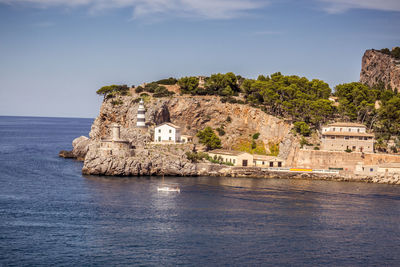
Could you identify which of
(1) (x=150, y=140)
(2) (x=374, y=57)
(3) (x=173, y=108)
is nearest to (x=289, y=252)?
(1) (x=150, y=140)

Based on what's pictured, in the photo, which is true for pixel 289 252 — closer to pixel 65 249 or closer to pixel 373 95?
pixel 65 249

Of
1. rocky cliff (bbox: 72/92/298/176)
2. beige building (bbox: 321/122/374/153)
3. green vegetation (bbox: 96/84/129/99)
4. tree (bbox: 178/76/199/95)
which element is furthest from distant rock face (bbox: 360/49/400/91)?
green vegetation (bbox: 96/84/129/99)

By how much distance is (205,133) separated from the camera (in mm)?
83375

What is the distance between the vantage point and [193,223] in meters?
43.6

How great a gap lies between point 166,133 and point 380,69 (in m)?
90.1

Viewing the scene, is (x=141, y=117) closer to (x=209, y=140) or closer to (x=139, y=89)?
(x=209, y=140)

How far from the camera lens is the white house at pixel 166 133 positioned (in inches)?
3223

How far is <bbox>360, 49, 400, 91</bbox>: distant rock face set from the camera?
131 meters

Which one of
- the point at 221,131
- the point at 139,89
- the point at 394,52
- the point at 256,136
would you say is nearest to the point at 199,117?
the point at 221,131

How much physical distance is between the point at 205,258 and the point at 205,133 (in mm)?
49556

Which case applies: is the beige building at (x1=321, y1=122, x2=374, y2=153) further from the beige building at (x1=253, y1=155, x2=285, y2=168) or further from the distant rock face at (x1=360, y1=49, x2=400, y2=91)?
the distant rock face at (x1=360, y1=49, x2=400, y2=91)

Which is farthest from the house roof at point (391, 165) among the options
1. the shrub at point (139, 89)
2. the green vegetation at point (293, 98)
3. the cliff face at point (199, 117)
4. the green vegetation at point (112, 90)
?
the green vegetation at point (112, 90)

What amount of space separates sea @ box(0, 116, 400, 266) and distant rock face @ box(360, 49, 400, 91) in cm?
7553

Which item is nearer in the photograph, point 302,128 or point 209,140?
point 302,128
